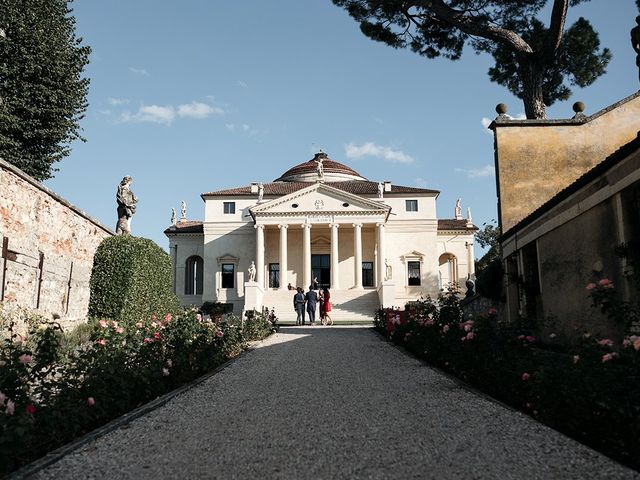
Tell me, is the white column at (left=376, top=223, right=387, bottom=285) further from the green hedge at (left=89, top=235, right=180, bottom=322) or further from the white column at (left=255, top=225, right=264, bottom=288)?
the green hedge at (left=89, top=235, right=180, bottom=322)

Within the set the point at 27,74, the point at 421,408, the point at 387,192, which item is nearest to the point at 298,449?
the point at 421,408

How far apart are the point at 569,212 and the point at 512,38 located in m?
9.92

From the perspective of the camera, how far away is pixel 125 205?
16.5 metres

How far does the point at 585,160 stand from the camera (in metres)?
13.2

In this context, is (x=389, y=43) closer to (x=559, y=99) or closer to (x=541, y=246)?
(x=559, y=99)

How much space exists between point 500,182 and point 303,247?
2982 centimetres

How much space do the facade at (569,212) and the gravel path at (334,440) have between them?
69.6 inches

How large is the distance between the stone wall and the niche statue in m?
1.43

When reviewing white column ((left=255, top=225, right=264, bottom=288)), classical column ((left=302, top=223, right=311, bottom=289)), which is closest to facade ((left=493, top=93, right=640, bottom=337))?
classical column ((left=302, top=223, right=311, bottom=289))

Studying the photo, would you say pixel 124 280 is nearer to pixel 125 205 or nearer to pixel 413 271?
pixel 125 205

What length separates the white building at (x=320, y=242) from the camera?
40656 mm

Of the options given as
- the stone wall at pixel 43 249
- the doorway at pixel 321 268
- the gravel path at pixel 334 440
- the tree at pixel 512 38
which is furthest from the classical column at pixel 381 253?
the gravel path at pixel 334 440

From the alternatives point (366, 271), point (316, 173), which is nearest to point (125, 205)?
point (366, 271)

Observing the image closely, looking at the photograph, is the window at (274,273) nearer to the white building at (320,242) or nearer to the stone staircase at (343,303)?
the white building at (320,242)
